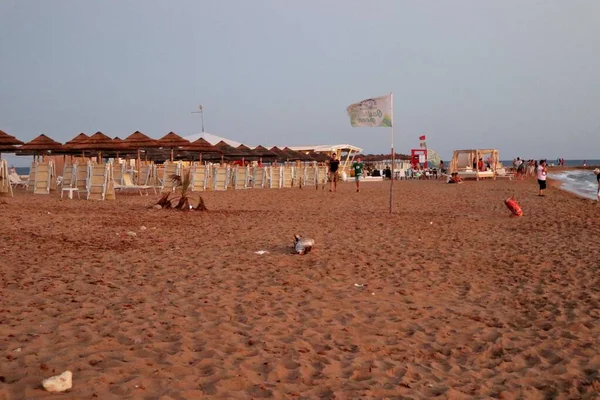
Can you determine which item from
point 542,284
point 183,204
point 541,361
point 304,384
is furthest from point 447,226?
point 304,384

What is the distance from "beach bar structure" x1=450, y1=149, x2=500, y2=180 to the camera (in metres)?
34.8

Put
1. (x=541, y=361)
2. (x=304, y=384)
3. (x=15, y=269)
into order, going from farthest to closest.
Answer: (x=15, y=269) → (x=541, y=361) → (x=304, y=384)

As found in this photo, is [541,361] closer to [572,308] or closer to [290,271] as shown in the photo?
[572,308]

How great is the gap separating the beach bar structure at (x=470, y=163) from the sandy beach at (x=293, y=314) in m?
26.2

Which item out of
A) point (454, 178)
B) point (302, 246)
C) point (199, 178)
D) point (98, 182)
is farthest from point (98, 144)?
point (454, 178)

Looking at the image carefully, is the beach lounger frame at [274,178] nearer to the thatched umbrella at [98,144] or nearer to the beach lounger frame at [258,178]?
the beach lounger frame at [258,178]

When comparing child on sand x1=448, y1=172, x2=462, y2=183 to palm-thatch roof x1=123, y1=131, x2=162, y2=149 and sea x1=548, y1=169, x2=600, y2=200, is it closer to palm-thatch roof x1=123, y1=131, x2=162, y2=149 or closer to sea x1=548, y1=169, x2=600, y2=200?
sea x1=548, y1=169, x2=600, y2=200

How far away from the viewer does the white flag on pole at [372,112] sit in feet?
39.5

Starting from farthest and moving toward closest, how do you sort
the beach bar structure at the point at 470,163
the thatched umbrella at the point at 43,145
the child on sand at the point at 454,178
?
the beach bar structure at the point at 470,163 → the child on sand at the point at 454,178 → the thatched umbrella at the point at 43,145

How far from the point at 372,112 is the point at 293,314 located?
26.9 feet

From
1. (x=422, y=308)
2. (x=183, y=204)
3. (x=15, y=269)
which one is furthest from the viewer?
(x=183, y=204)

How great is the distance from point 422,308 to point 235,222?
232 inches

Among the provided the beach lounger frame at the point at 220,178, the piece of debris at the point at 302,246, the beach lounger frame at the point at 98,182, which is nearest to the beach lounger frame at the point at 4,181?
the beach lounger frame at the point at 98,182

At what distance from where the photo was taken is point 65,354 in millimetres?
3373
